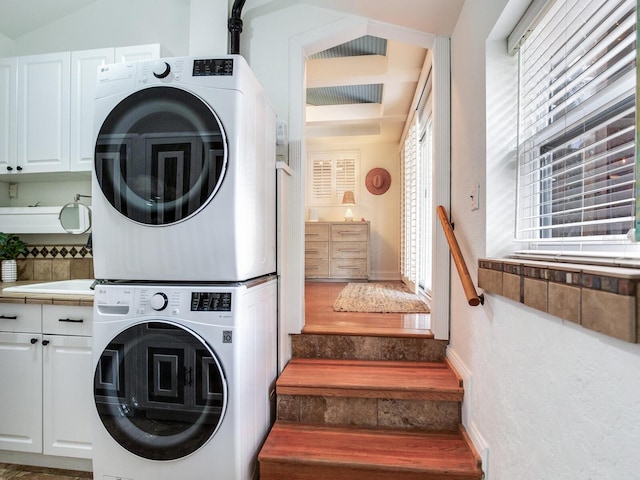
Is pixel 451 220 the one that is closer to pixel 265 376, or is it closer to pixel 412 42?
pixel 412 42

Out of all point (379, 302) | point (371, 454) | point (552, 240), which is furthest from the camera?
point (379, 302)

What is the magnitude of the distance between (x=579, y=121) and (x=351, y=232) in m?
4.49

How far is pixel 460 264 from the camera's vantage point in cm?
161

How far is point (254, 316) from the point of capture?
1.51 meters

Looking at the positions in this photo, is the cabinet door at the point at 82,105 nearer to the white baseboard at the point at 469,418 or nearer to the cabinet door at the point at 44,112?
the cabinet door at the point at 44,112

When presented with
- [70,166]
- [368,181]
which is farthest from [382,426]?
[368,181]

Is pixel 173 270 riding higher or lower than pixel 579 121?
lower

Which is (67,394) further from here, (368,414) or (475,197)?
(475,197)

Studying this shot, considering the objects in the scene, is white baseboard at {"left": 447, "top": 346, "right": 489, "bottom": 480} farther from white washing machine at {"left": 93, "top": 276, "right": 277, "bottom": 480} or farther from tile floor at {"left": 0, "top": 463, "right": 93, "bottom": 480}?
tile floor at {"left": 0, "top": 463, "right": 93, "bottom": 480}

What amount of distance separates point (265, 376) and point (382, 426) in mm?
699

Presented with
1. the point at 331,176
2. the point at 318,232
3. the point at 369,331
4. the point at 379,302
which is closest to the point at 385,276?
the point at 318,232

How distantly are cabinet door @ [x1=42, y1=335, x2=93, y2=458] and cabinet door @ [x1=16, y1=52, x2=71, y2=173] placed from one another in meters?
1.20

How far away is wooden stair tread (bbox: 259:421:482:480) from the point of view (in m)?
1.45

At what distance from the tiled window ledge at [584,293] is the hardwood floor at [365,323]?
1.10m
